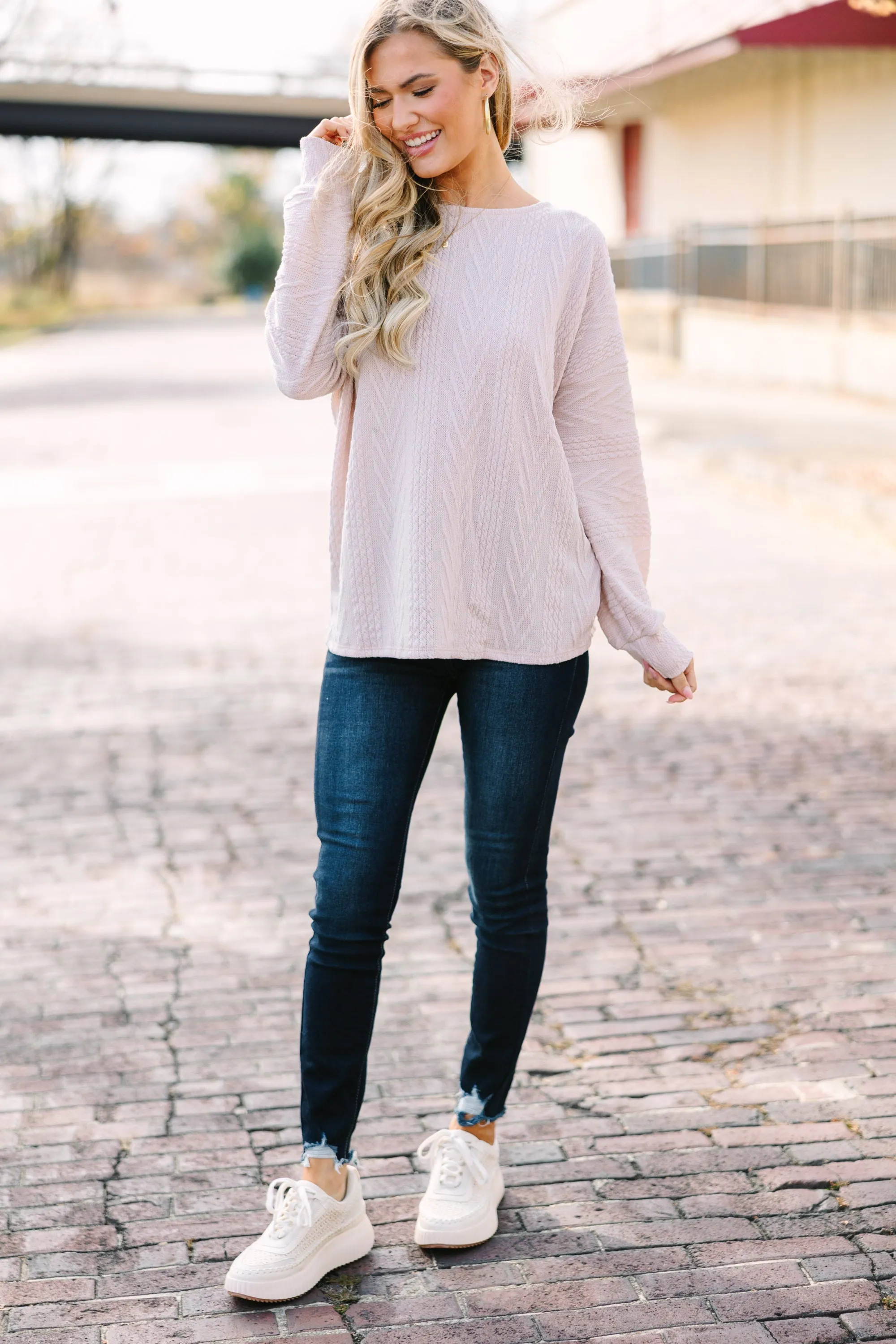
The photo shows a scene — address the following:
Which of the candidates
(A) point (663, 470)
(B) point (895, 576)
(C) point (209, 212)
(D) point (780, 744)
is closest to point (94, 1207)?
(D) point (780, 744)

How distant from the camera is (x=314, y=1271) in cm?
247

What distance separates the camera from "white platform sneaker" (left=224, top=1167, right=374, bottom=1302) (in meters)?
2.43

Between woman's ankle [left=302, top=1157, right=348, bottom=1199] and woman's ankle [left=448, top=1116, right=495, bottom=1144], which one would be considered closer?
woman's ankle [left=302, top=1157, right=348, bottom=1199]

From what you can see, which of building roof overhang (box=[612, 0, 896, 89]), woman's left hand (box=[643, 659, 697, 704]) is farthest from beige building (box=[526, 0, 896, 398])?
woman's left hand (box=[643, 659, 697, 704])

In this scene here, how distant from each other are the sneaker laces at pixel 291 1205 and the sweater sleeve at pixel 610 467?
0.99 m

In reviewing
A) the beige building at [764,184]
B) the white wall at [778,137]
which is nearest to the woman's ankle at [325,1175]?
the beige building at [764,184]

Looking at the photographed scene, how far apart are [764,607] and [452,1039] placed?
481 centimetres

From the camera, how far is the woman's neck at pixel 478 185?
8.01ft

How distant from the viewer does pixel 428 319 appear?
7.79ft

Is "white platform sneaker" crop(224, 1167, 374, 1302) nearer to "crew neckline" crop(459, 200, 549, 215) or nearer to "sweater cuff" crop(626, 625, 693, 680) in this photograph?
"sweater cuff" crop(626, 625, 693, 680)

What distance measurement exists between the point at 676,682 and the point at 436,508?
52 cm

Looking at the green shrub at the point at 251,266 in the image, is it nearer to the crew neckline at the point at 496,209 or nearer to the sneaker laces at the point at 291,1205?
the crew neckline at the point at 496,209

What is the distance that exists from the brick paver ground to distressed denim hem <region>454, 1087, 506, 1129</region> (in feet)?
0.56

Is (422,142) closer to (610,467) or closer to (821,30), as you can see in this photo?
(610,467)
